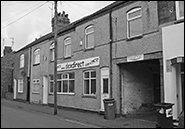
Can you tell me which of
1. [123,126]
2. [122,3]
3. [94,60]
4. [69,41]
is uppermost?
[122,3]

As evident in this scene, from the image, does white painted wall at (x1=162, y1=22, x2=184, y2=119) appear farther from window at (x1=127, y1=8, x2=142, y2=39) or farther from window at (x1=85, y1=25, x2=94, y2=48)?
window at (x1=85, y1=25, x2=94, y2=48)

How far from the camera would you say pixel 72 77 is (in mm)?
18547

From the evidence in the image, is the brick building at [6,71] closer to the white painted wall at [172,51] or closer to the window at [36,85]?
the window at [36,85]

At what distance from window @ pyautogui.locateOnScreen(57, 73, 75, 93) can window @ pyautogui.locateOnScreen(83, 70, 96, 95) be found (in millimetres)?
1739

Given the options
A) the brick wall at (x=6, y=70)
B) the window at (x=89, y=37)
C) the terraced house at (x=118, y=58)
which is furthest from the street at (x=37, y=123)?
the brick wall at (x=6, y=70)

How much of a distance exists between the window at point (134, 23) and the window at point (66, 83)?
6665mm

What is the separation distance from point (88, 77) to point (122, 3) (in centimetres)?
572

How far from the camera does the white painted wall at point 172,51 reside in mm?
10758

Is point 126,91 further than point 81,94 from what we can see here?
No

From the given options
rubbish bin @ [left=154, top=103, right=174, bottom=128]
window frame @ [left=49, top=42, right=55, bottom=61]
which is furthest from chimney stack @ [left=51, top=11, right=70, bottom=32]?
rubbish bin @ [left=154, top=103, right=174, bottom=128]

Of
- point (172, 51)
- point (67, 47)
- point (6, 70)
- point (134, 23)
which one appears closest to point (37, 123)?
point (172, 51)

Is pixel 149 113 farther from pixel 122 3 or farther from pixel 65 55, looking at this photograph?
pixel 65 55

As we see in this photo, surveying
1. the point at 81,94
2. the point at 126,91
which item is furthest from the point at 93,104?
the point at 126,91

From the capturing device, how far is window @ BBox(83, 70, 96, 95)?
16144 millimetres
